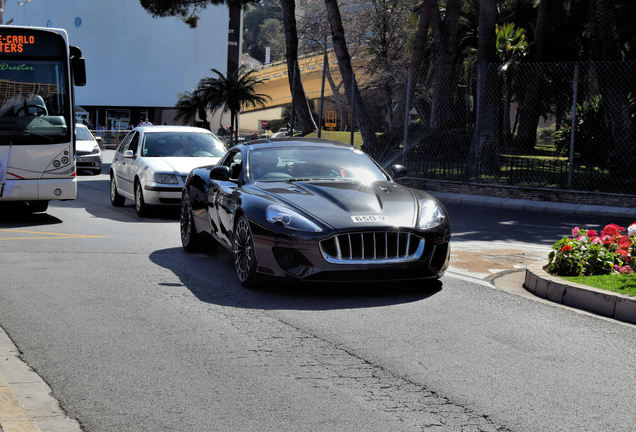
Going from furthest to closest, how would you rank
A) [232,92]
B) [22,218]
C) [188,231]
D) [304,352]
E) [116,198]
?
[232,92], [116,198], [22,218], [188,231], [304,352]

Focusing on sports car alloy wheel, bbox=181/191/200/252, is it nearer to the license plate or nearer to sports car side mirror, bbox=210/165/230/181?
sports car side mirror, bbox=210/165/230/181

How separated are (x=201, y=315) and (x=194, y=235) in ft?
12.1

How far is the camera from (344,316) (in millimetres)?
7258

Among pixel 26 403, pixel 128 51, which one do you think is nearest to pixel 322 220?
pixel 26 403

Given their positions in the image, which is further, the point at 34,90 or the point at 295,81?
the point at 295,81

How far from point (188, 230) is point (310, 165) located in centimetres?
233

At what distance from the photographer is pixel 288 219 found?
26.0ft

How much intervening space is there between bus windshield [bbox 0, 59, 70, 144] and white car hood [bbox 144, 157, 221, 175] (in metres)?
1.49

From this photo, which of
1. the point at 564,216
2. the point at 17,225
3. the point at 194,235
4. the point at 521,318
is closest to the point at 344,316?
the point at 521,318

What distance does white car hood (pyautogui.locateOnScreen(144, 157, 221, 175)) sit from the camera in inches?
584

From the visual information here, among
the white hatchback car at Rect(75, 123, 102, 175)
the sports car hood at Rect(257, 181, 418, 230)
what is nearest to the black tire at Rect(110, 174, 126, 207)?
the sports car hood at Rect(257, 181, 418, 230)

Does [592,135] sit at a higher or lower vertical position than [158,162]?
higher

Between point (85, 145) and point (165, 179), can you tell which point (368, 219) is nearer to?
point (165, 179)

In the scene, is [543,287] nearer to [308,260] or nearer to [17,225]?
[308,260]
